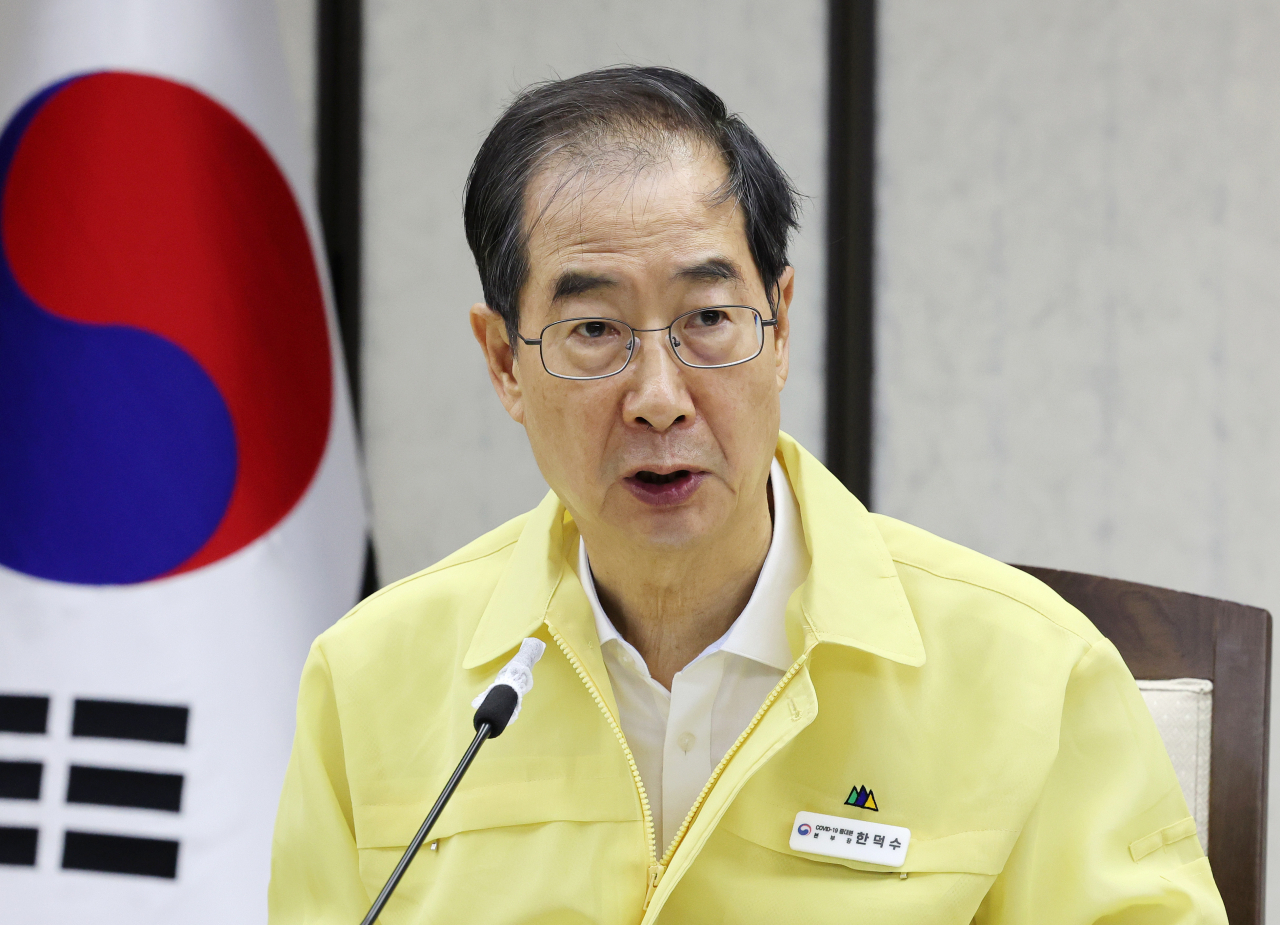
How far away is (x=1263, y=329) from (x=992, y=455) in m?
0.55

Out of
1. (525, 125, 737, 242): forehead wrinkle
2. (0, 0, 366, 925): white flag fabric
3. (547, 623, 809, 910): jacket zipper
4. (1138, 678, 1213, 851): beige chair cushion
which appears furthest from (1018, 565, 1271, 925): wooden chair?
(0, 0, 366, 925): white flag fabric

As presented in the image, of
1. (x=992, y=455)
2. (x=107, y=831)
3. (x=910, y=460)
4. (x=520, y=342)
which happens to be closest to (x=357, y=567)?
(x=107, y=831)

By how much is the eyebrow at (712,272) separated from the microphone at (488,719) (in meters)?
0.37

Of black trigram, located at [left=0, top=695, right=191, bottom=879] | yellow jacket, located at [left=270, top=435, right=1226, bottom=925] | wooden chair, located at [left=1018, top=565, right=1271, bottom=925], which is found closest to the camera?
yellow jacket, located at [left=270, top=435, right=1226, bottom=925]

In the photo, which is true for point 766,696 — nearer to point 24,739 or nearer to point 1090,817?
point 1090,817

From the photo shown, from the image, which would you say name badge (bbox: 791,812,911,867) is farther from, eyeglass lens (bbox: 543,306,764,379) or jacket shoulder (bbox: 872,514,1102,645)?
eyeglass lens (bbox: 543,306,764,379)

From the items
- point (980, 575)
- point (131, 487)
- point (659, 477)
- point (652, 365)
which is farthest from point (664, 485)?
point (131, 487)

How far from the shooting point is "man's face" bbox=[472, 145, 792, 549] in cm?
104

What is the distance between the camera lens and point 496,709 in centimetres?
89

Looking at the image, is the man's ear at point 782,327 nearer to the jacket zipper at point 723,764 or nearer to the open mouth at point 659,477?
the open mouth at point 659,477

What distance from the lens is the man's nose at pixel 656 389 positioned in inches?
40.4

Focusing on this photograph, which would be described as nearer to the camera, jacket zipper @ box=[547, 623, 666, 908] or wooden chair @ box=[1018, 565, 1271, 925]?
jacket zipper @ box=[547, 623, 666, 908]

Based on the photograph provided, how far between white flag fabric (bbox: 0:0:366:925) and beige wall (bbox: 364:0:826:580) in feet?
1.77

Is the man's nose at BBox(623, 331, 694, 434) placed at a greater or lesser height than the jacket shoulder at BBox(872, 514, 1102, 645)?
greater
